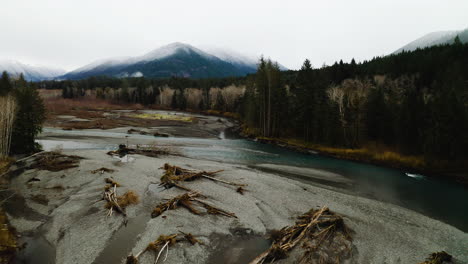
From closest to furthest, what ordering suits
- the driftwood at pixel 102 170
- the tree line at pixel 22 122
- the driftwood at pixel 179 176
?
the driftwood at pixel 179 176, the driftwood at pixel 102 170, the tree line at pixel 22 122

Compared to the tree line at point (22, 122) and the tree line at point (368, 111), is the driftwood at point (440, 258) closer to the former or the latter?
the tree line at point (368, 111)

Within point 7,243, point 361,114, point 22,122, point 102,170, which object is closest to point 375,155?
point 361,114

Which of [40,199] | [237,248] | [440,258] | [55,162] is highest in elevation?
[55,162]

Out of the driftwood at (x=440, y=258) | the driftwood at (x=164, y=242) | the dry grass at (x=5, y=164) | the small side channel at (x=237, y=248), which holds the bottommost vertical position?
the driftwood at (x=440, y=258)

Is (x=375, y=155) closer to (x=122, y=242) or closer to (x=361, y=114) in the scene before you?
(x=361, y=114)

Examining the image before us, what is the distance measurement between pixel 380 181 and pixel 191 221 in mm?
26336

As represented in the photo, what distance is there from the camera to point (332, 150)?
145ft

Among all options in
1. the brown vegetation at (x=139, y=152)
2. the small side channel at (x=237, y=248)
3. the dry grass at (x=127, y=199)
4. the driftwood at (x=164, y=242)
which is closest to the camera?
the driftwood at (x=164, y=242)

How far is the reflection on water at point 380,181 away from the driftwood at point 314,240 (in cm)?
1114

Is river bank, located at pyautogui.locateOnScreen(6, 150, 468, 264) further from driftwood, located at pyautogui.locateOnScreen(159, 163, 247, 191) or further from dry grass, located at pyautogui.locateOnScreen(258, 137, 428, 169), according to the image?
dry grass, located at pyautogui.locateOnScreen(258, 137, 428, 169)

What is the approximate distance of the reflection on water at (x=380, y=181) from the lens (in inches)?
856

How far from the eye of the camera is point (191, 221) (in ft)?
50.2

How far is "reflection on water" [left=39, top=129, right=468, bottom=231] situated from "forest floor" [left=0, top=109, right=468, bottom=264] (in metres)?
3.25

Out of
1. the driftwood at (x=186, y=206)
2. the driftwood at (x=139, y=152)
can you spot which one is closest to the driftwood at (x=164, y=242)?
the driftwood at (x=186, y=206)
